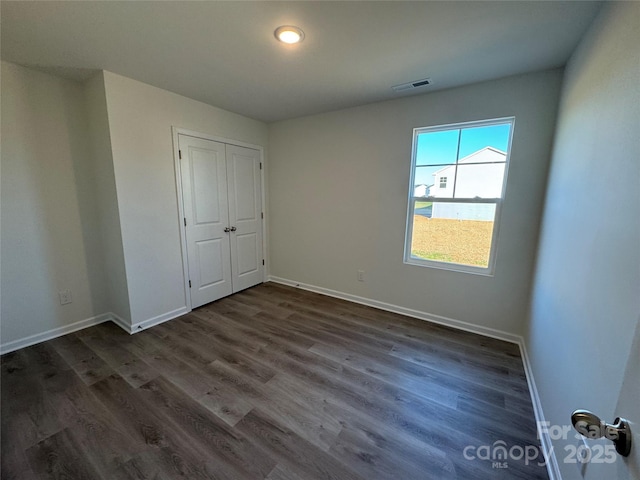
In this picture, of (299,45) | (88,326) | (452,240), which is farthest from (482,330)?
(88,326)

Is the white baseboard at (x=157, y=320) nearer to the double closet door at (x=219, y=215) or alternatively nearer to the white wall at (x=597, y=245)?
the double closet door at (x=219, y=215)

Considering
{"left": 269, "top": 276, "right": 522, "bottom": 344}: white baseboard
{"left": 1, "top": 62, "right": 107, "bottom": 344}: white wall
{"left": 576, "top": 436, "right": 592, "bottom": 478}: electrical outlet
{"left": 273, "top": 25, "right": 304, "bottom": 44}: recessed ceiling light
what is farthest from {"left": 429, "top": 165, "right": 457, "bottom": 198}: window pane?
{"left": 1, "top": 62, "right": 107, "bottom": 344}: white wall

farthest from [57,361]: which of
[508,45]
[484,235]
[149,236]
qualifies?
[508,45]

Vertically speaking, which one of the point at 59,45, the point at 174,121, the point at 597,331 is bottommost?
the point at 597,331

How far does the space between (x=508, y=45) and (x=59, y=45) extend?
10.5 feet

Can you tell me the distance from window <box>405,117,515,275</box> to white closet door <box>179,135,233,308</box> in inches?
91.6

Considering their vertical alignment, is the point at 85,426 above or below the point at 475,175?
below

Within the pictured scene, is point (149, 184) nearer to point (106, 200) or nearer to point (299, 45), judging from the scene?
point (106, 200)

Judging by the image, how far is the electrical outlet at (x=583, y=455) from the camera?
0.88 metres

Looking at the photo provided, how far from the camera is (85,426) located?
1514 mm

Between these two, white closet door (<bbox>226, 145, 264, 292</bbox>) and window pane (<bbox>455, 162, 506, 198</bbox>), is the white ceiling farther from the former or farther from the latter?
white closet door (<bbox>226, 145, 264, 292</bbox>)

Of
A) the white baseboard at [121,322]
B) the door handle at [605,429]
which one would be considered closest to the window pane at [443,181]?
the door handle at [605,429]

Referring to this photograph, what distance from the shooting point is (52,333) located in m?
2.42

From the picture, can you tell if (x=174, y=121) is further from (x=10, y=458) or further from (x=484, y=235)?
(x=484, y=235)
